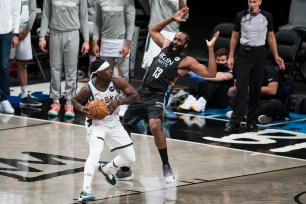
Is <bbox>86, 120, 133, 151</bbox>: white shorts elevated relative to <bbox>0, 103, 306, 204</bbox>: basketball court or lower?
elevated

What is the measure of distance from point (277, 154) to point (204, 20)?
16003 millimetres

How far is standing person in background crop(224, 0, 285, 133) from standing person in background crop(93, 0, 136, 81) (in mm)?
1767

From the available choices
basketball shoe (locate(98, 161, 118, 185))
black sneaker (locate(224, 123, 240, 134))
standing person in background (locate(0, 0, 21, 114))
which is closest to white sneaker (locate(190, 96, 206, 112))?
black sneaker (locate(224, 123, 240, 134))

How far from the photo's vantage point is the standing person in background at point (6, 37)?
14.5m

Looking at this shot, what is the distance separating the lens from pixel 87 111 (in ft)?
33.1

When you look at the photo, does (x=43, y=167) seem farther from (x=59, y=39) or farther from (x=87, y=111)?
(x=59, y=39)

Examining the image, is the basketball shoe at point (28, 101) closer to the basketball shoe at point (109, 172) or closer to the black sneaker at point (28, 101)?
the black sneaker at point (28, 101)

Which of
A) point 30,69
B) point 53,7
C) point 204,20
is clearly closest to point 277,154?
point 53,7

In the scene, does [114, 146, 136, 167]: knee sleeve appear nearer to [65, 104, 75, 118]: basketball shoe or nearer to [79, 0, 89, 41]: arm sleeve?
[65, 104, 75, 118]: basketball shoe

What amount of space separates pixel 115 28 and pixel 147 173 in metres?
4.11

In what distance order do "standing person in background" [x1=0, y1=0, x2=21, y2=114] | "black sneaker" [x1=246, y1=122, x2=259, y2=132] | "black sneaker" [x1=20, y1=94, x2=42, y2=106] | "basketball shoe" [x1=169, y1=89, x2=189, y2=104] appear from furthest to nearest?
"basketball shoe" [x1=169, y1=89, x2=189, y2=104] < "black sneaker" [x1=20, y1=94, x2=42, y2=106] < "standing person in background" [x1=0, y1=0, x2=21, y2=114] < "black sneaker" [x1=246, y1=122, x2=259, y2=132]

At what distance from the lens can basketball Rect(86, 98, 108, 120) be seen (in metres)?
10.1

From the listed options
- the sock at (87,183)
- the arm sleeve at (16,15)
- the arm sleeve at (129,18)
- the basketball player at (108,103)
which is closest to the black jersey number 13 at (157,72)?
the basketball player at (108,103)

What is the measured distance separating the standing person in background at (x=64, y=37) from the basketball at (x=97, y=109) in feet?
14.8
